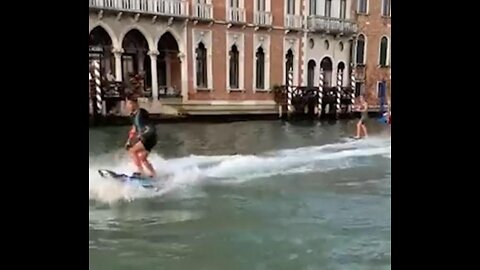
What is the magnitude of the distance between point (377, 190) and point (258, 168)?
266 millimetres

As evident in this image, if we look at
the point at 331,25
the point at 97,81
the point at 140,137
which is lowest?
the point at 140,137

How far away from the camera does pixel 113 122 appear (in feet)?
3.78

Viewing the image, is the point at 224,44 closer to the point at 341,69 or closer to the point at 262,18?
the point at 262,18

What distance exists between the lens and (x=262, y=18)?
1245 millimetres

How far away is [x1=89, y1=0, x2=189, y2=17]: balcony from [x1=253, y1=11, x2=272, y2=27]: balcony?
0.50ft

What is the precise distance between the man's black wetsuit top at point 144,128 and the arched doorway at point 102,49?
0.33ft

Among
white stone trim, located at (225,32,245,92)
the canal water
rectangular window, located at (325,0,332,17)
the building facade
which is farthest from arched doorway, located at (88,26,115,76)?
rectangular window, located at (325,0,332,17)

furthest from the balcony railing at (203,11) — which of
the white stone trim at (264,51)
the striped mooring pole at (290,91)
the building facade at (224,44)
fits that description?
the striped mooring pole at (290,91)

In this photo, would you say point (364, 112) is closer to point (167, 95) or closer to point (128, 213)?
point (167, 95)

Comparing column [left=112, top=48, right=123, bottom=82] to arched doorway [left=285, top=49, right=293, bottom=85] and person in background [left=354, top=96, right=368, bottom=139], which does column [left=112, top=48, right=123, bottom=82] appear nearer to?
arched doorway [left=285, top=49, right=293, bottom=85]

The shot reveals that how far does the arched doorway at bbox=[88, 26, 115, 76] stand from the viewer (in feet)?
3.73

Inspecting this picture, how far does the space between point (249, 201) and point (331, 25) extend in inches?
16.8

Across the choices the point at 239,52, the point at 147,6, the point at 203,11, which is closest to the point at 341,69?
the point at 239,52
